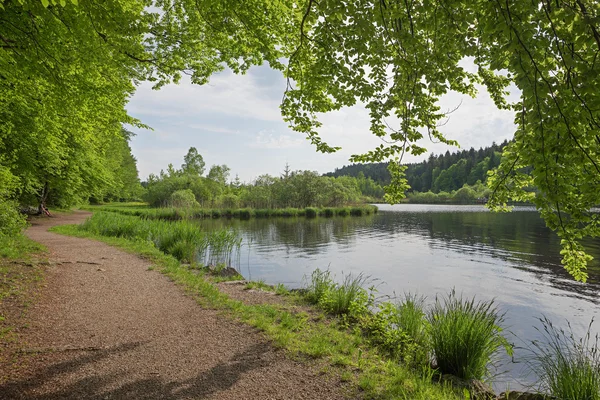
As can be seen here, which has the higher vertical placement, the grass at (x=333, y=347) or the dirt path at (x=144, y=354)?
the dirt path at (x=144, y=354)

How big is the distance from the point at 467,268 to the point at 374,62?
44.1ft

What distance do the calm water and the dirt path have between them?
4.07 metres

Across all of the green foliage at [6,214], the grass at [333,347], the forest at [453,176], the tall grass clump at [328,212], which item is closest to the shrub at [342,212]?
the tall grass clump at [328,212]

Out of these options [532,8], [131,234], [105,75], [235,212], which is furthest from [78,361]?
[235,212]

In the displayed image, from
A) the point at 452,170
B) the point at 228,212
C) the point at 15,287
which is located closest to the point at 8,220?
the point at 15,287

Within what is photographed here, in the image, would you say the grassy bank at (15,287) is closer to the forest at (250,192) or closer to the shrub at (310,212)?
the forest at (250,192)

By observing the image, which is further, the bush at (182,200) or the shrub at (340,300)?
the bush at (182,200)

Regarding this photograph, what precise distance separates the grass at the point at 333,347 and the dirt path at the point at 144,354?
0.28m

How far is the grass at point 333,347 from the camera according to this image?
396 centimetres

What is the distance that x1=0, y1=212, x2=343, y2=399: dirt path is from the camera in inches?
142

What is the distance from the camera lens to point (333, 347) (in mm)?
4984

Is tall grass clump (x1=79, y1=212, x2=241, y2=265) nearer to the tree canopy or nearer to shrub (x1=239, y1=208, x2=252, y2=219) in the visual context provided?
the tree canopy

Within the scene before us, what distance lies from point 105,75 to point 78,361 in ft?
20.4

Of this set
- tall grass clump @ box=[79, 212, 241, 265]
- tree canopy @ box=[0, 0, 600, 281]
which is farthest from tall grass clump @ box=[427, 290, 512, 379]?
tall grass clump @ box=[79, 212, 241, 265]
